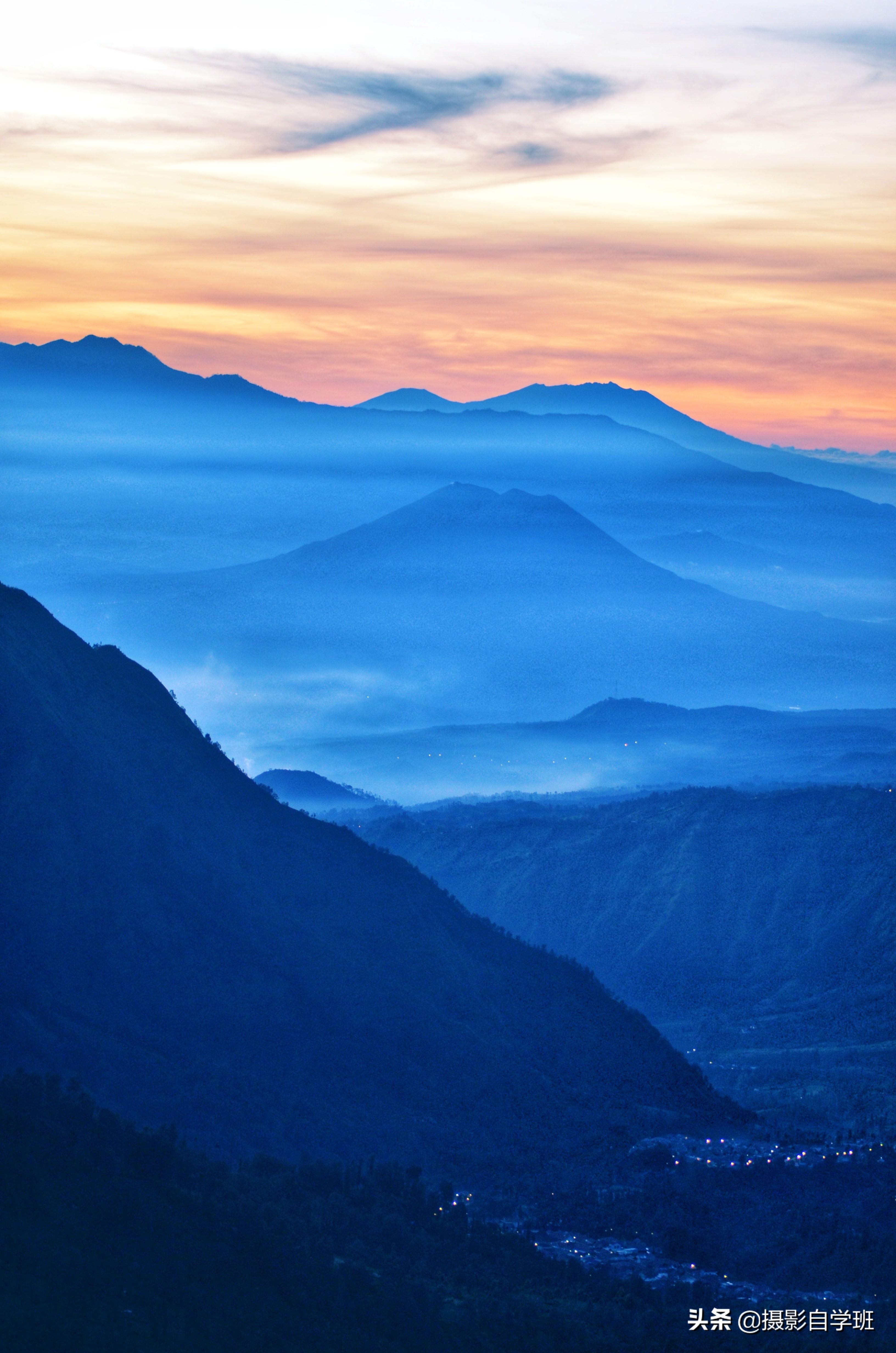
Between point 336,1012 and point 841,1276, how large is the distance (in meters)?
19.1

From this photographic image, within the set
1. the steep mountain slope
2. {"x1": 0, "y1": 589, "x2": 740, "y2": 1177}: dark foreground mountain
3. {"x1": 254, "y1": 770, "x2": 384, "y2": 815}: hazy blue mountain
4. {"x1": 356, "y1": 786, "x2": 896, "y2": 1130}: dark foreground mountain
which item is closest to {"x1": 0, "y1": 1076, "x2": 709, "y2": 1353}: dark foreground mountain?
{"x1": 0, "y1": 589, "x2": 740, "y2": 1177}: dark foreground mountain

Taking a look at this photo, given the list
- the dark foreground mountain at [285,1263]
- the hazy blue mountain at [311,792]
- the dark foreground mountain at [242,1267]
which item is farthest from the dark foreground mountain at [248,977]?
the hazy blue mountain at [311,792]

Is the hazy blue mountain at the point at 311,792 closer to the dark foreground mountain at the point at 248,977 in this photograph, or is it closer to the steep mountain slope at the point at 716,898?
the steep mountain slope at the point at 716,898

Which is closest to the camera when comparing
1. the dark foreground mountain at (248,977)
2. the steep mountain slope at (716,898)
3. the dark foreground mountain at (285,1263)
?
the dark foreground mountain at (285,1263)

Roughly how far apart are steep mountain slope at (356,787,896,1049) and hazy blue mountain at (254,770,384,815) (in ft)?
145

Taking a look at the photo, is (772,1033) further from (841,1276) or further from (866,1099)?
(841,1276)

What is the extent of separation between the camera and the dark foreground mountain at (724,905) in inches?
3189

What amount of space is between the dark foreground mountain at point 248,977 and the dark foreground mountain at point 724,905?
15.6 metres

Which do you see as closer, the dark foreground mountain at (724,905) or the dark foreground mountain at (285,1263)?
the dark foreground mountain at (285,1263)

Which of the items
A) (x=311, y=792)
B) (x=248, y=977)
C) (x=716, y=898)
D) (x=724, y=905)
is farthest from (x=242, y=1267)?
(x=311, y=792)

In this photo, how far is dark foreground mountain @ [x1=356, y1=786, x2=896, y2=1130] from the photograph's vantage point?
266 ft

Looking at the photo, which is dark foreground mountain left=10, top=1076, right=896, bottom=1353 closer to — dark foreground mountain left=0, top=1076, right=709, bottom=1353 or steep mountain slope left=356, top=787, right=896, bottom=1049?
dark foreground mountain left=0, top=1076, right=709, bottom=1353

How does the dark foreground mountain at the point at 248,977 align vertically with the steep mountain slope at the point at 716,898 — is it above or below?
Result: below

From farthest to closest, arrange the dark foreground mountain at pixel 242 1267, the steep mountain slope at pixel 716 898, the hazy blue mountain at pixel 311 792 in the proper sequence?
the hazy blue mountain at pixel 311 792 → the steep mountain slope at pixel 716 898 → the dark foreground mountain at pixel 242 1267
